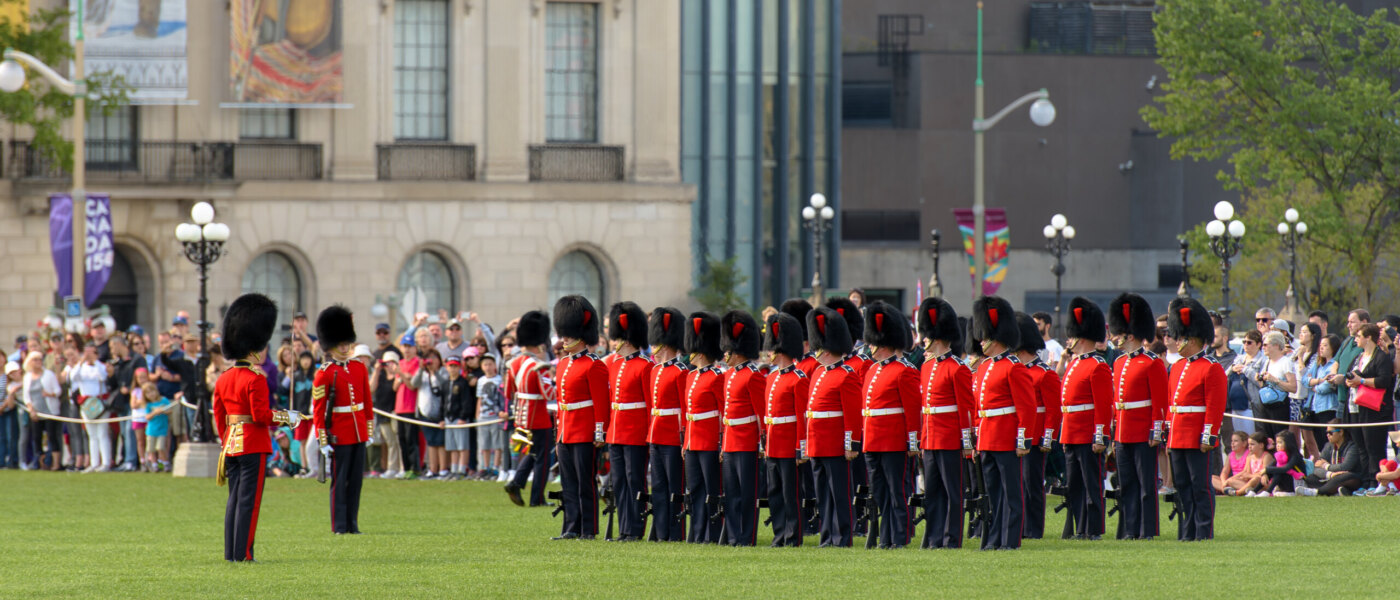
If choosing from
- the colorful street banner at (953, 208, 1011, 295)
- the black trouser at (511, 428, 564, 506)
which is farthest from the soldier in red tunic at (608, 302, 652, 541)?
the colorful street banner at (953, 208, 1011, 295)

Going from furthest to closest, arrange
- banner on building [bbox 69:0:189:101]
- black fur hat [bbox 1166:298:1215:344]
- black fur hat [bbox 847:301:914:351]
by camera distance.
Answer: banner on building [bbox 69:0:189:101]
black fur hat [bbox 1166:298:1215:344]
black fur hat [bbox 847:301:914:351]

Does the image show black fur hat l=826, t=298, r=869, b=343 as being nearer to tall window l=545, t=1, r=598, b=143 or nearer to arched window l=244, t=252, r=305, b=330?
arched window l=244, t=252, r=305, b=330

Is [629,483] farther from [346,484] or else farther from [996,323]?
[996,323]

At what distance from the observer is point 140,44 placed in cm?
4066

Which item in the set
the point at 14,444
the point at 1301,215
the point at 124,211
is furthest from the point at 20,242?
the point at 1301,215

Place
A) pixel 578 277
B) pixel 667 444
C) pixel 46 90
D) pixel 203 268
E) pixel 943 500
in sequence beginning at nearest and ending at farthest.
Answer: pixel 943 500 → pixel 667 444 → pixel 203 268 → pixel 46 90 → pixel 578 277

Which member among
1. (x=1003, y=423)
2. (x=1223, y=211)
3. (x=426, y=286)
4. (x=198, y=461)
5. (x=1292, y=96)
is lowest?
(x=198, y=461)

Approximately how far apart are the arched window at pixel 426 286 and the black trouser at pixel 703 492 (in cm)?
2835

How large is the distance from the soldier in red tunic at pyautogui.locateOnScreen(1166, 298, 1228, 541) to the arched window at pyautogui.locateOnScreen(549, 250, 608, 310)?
2971 cm

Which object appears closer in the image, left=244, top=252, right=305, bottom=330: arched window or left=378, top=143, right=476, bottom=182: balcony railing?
left=244, top=252, right=305, bottom=330: arched window

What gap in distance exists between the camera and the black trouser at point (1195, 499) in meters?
15.3

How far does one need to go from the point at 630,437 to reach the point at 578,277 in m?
29.1

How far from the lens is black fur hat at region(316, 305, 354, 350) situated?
Answer: 54.7 feet

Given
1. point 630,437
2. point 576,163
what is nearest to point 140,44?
point 576,163
